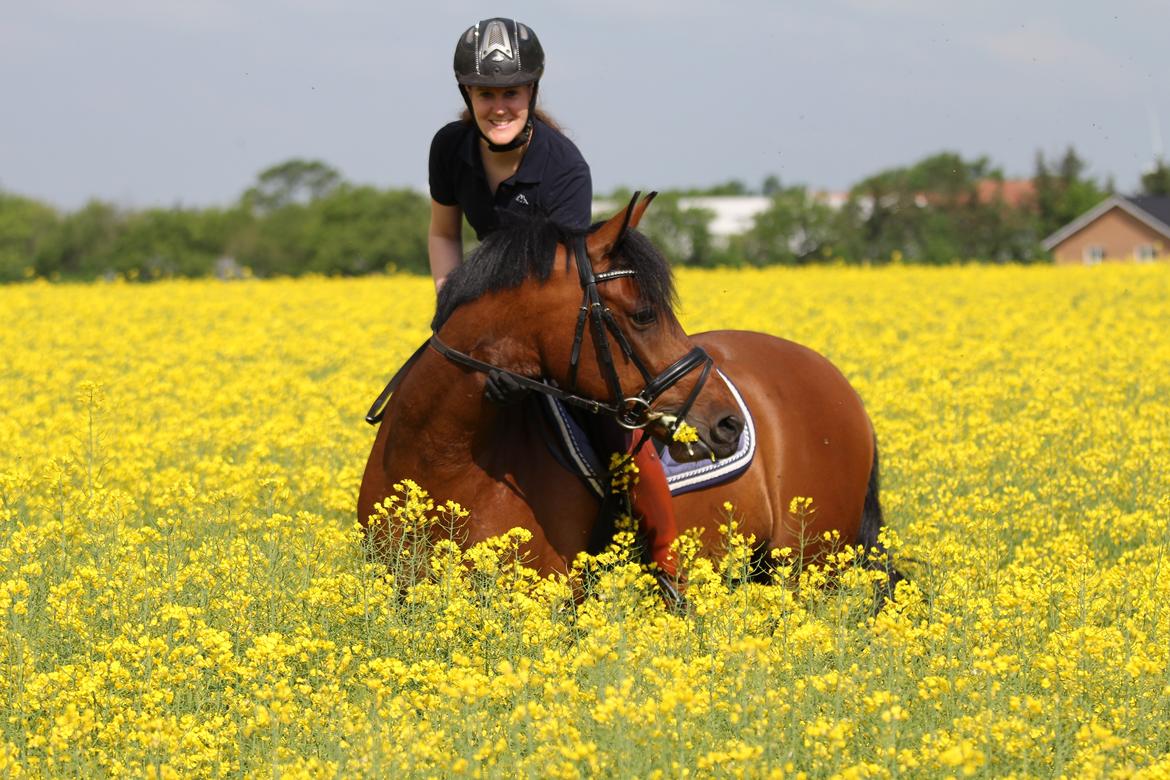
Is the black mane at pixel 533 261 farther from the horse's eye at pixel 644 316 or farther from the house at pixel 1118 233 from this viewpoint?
the house at pixel 1118 233

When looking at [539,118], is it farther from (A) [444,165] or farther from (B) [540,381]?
(B) [540,381]

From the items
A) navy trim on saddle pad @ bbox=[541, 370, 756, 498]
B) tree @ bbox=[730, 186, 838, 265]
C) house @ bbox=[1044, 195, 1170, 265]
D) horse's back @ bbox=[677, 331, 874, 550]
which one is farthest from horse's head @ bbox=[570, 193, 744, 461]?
house @ bbox=[1044, 195, 1170, 265]

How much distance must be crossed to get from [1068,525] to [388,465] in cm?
404

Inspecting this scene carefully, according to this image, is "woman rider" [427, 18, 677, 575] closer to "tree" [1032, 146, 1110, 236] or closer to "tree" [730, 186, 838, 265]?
"tree" [730, 186, 838, 265]

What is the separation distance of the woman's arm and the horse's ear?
3.43ft

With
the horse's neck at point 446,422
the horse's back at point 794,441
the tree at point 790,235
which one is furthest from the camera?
the tree at point 790,235

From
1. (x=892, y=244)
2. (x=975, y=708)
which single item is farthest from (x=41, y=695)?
(x=892, y=244)

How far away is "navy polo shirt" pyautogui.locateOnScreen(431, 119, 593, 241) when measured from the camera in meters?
5.37

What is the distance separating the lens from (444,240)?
594 centimetres

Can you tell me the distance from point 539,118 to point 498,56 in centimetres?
43

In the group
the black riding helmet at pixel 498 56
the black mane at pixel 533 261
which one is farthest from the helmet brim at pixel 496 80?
the black mane at pixel 533 261

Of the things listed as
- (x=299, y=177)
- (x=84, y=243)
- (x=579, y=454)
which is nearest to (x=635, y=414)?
(x=579, y=454)

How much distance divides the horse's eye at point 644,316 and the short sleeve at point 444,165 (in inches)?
46.5

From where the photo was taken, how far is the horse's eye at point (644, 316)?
4898 mm
